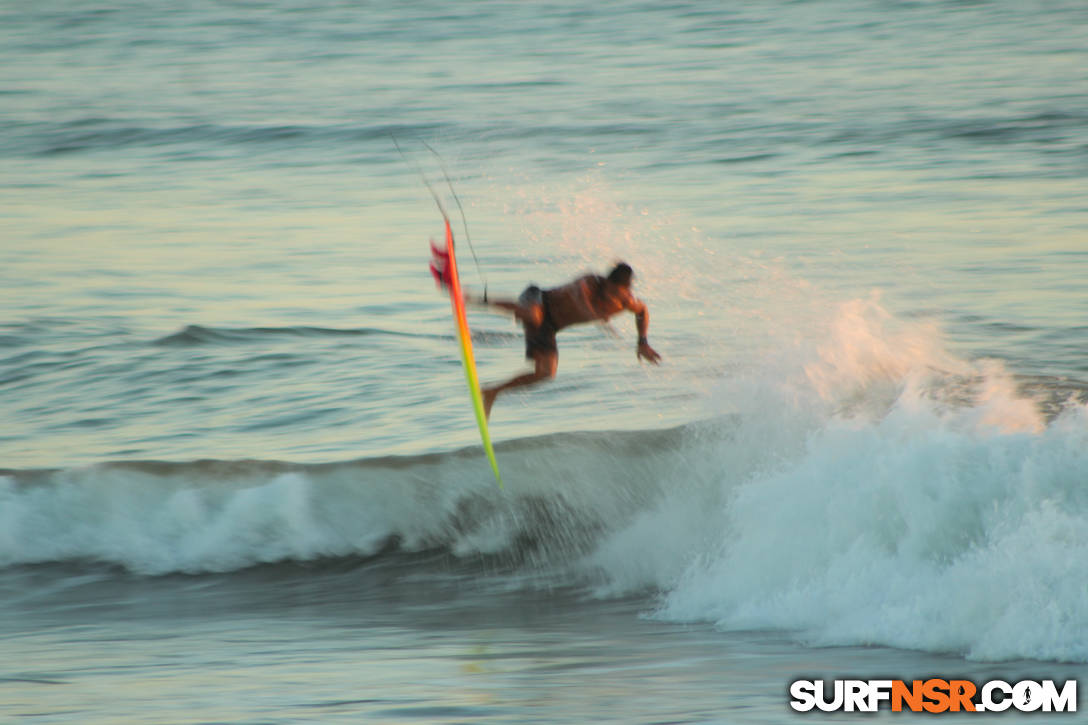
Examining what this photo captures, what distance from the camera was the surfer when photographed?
30.2 ft

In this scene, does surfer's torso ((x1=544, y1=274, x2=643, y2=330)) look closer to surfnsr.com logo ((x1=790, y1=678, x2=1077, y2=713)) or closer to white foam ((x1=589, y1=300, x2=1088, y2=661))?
white foam ((x1=589, y1=300, x2=1088, y2=661))

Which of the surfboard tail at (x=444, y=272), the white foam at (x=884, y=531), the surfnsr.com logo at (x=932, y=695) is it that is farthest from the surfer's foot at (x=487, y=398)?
the surfnsr.com logo at (x=932, y=695)

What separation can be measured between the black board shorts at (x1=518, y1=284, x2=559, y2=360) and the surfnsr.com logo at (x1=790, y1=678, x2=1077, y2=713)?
118 inches

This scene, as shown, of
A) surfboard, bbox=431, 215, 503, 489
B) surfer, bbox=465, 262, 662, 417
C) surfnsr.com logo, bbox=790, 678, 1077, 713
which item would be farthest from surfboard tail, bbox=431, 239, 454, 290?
surfnsr.com logo, bbox=790, 678, 1077, 713

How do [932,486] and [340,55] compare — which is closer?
[932,486]

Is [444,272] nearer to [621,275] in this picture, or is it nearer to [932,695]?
[621,275]

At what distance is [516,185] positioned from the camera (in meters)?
26.1

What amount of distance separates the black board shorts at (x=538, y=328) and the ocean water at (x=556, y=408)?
68cm

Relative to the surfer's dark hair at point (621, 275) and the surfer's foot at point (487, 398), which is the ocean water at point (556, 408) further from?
the surfer's foot at point (487, 398)

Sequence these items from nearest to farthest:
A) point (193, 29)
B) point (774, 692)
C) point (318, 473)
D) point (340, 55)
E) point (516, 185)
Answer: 1. point (774, 692)
2. point (318, 473)
3. point (516, 185)
4. point (340, 55)
5. point (193, 29)

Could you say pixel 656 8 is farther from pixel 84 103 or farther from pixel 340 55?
pixel 84 103

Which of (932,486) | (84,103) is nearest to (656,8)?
(84,103)

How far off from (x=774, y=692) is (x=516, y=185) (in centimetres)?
1954

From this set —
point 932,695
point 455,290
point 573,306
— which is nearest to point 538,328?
point 573,306
